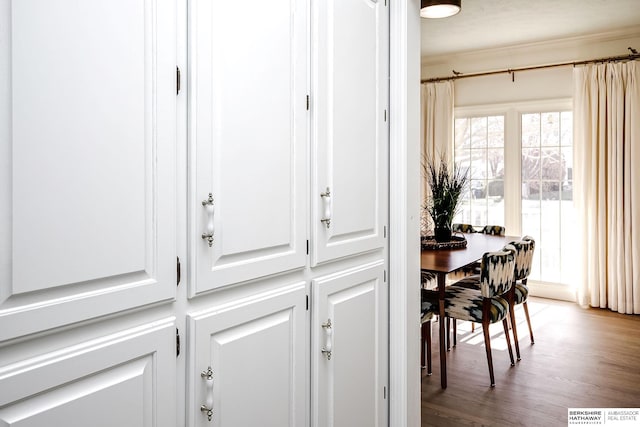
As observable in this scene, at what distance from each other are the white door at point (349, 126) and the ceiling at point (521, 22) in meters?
2.62

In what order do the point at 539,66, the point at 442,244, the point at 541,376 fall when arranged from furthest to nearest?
the point at 539,66 < the point at 442,244 < the point at 541,376

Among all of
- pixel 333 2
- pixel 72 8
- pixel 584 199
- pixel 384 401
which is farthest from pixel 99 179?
pixel 584 199

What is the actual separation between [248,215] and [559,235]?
186 inches

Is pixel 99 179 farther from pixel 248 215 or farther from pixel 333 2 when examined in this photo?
pixel 333 2

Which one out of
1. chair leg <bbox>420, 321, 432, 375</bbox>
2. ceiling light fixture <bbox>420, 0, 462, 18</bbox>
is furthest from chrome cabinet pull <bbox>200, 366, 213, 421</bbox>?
ceiling light fixture <bbox>420, 0, 462, 18</bbox>

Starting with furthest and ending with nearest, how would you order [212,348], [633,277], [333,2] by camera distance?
[633,277], [333,2], [212,348]

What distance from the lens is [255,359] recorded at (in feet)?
4.28

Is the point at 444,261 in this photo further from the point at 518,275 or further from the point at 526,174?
the point at 526,174

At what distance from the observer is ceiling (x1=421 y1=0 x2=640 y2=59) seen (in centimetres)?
400

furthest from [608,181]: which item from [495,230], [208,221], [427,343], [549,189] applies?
[208,221]

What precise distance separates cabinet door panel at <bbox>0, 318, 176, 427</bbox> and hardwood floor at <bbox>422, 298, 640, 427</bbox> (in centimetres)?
187

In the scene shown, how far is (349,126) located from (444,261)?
5.33 feet

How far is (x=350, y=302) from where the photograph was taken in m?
1.70

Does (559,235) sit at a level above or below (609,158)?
below
